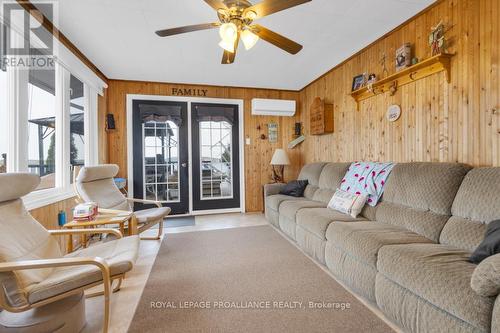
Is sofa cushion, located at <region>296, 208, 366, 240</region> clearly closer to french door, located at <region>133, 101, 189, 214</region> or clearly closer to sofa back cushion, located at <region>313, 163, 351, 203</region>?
sofa back cushion, located at <region>313, 163, 351, 203</region>

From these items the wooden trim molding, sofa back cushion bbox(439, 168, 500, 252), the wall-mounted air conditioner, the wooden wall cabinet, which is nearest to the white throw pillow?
sofa back cushion bbox(439, 168, 500, 252)

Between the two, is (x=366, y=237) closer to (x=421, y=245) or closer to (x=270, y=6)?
(x=421, y=245)

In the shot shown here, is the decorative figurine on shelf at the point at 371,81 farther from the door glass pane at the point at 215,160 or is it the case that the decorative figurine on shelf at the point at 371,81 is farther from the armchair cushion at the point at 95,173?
the armchair cushion at the point at 95,173

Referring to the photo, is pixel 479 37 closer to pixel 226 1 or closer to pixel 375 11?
pixel 375 11

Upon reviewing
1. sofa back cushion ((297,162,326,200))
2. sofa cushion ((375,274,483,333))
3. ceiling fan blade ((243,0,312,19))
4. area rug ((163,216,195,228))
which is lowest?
area rug ((163,216,195,228))

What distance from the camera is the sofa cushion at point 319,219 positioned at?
2340 millimetres

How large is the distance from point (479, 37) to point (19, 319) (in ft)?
12.1

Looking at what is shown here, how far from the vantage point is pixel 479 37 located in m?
1.94

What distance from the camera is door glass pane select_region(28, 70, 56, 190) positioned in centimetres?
231

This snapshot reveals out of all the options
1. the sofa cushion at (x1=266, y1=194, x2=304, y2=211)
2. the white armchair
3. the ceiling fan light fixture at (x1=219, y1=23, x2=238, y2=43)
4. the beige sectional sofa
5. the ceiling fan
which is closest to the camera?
the beige sectional sofa

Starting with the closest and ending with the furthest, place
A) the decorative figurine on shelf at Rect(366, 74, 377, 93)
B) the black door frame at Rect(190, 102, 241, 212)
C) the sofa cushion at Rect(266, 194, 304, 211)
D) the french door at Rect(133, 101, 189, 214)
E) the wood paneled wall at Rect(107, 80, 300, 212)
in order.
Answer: the decorative figurine on shelf at Rect(366, 74, 377, 93)
the sofa cushion at Rect(266, 194, 304, 211)
the wood paneled wall at Rect(107, 80, 300, 212)
the french door at Rect(133, 101, 189, 214)
the black door frame at Rect(190, 102, 241, 212)

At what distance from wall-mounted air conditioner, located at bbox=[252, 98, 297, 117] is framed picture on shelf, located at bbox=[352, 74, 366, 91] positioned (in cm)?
154

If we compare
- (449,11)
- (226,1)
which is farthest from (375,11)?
(226,1)

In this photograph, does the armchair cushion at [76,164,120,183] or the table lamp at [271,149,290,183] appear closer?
the armchair cushion at [76,164,120,183]
